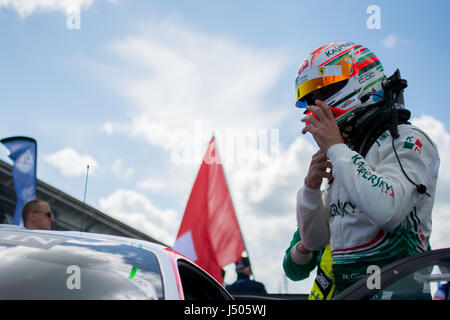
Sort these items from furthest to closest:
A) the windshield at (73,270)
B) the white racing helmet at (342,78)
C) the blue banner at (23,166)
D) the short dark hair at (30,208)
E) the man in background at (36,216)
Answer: the blue banner at (23,166)
the short dark hair at (30,208)
the man in background at (36,216)
the white racing helmet at (342,78)
the windshield at (73,270)

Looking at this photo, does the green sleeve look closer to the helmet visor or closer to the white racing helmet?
the white racing helmet

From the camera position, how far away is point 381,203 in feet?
7.01

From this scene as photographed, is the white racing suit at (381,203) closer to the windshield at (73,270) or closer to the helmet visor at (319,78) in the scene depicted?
the helmet visor at (319,78)

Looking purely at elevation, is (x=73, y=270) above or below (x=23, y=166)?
below

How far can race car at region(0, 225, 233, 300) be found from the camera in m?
1.76

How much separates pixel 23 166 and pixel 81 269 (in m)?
9.83

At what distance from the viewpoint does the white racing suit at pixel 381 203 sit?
2170 millimetres

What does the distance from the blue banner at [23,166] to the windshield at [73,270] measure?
891 cm

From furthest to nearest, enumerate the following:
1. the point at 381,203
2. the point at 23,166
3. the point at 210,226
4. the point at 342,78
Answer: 1. the point at 23,166
2. the point at 210,226
3. the point at 342,78
4. the point at 381,203

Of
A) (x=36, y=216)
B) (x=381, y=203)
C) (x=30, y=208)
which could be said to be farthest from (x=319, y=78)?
(x=30, y=208)

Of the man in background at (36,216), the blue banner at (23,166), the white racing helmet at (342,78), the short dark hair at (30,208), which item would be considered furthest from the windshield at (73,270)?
the blue banner at (23,166)

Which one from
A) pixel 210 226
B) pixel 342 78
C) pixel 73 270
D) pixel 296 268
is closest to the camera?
pixel 73 270

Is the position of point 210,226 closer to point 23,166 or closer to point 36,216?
point 36,216
